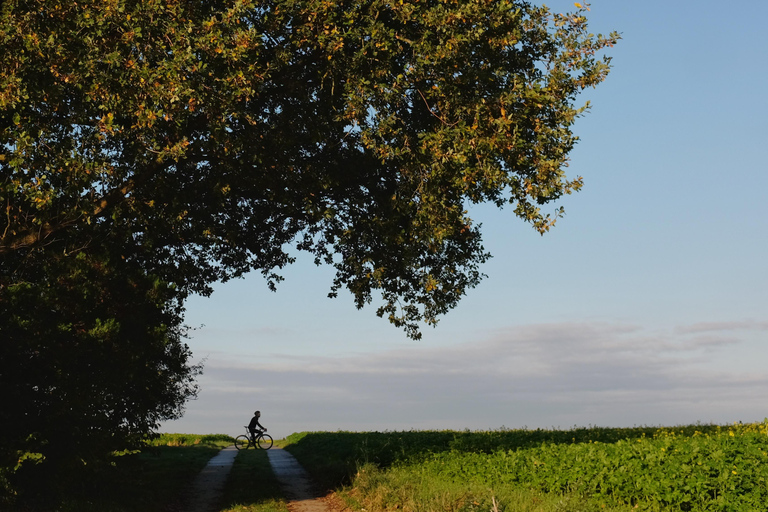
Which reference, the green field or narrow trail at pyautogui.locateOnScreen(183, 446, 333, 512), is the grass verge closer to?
the green field

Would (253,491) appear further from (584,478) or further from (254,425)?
(254,425)

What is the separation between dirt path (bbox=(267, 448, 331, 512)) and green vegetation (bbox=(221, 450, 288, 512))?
→ 0.95 ft

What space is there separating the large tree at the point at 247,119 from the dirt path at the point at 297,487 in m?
6.57

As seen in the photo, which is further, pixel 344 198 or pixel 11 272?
pixel 344 198

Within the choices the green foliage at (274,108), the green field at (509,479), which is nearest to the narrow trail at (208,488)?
the green field at (509,479)

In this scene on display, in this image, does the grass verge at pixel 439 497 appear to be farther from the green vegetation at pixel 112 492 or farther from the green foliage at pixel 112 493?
the green vegetation at pixel 112 492

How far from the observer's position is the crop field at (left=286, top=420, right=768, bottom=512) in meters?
13.6

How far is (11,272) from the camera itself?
1827 centimetres

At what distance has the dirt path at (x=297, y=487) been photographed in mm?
19109

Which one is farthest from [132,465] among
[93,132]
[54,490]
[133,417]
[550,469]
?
[550,469]

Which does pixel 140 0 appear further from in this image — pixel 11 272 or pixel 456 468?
pixel 456 468

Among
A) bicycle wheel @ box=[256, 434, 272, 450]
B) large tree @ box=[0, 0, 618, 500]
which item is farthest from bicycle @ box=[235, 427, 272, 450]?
large tree @ box=[0, 0, 618, 500]

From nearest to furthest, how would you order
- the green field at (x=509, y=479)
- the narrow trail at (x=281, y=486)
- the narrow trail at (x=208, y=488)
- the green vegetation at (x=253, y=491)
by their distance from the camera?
the green field at (x=509, y=479) < the green vegetation at (x=253, y=491) < the narrow trail at (x=281, y=486) < the narrow trail at (x=208, y=488)

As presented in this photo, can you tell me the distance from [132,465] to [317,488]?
6.36m
